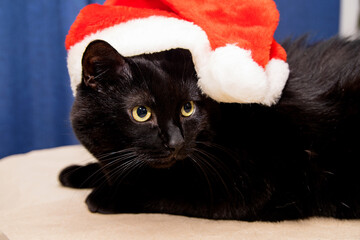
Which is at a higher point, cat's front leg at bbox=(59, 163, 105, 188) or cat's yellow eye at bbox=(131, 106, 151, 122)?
cat's yellow eye at bbox=(131, 106, 151, 122)

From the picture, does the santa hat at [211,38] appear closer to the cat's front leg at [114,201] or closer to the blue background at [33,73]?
the cat's front leg at [114,201]

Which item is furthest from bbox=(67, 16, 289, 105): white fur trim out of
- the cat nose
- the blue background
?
the blue background

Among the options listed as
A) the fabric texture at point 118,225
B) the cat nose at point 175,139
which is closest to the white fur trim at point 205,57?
the cat nose at point 175,139

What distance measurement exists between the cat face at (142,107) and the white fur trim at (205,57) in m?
0.04

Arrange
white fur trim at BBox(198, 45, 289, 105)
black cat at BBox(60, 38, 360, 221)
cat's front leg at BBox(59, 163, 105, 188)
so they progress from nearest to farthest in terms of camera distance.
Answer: white fur trim at BBox(198, 45, 289, 105)
black cat at BBox(60, 38, 360, 221)
cat's front leg at BBox(59, 163, 105, 188)

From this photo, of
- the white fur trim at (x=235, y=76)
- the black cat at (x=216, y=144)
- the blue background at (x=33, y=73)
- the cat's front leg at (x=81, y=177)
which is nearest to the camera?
the white fur trim at (x=235, y=76)

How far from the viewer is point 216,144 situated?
36.4 inches

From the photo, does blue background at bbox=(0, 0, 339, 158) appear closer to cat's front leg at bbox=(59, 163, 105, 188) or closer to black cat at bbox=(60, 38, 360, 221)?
cat's front leg at bbox=(59, 163, 105, 188)

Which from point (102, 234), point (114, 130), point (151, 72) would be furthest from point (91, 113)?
point (102, 234)

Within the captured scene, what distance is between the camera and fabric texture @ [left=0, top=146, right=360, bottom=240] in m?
0.78

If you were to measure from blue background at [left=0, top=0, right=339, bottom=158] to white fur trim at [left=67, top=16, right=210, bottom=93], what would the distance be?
83 centimetres

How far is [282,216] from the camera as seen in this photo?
88cm

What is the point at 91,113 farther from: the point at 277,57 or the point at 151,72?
the point at 277,57

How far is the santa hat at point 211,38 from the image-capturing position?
2.50 ft
